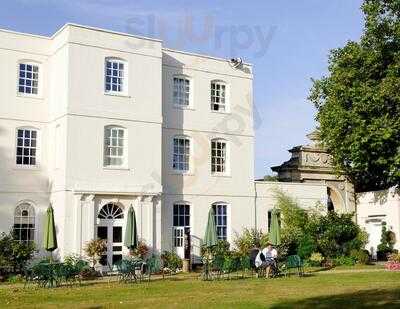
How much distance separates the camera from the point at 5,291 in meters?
18.8

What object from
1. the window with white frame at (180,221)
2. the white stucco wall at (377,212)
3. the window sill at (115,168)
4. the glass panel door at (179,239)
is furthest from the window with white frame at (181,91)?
the white stucco wall at (377,212)

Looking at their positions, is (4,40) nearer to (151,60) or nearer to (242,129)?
(151,60)

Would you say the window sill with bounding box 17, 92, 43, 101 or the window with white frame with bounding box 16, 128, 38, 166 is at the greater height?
the window sill with bounding box 17, 92, 43, 101

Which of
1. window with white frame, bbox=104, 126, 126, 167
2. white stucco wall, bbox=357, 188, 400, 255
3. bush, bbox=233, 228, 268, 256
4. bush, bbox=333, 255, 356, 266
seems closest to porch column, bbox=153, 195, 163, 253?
window with white frame, bbox=104, 126, 126, 167

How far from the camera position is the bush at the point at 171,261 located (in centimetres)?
2528

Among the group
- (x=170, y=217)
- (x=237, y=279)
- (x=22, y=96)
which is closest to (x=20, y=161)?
(x=22, y=96)

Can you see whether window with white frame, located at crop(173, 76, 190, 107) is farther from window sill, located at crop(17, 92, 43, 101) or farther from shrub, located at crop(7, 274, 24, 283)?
shrub, located at crop(7, 274, 24, 283)

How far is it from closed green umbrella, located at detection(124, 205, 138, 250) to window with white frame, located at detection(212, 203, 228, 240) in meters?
6.23

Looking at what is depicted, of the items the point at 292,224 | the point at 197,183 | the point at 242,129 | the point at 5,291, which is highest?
the point at 242,129

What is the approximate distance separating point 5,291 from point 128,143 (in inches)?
350

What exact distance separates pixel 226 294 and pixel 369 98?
684 inches

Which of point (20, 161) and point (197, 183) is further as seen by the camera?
point (197, 183)

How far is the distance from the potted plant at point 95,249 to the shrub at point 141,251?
126cm

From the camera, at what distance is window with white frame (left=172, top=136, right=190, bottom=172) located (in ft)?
92.3
